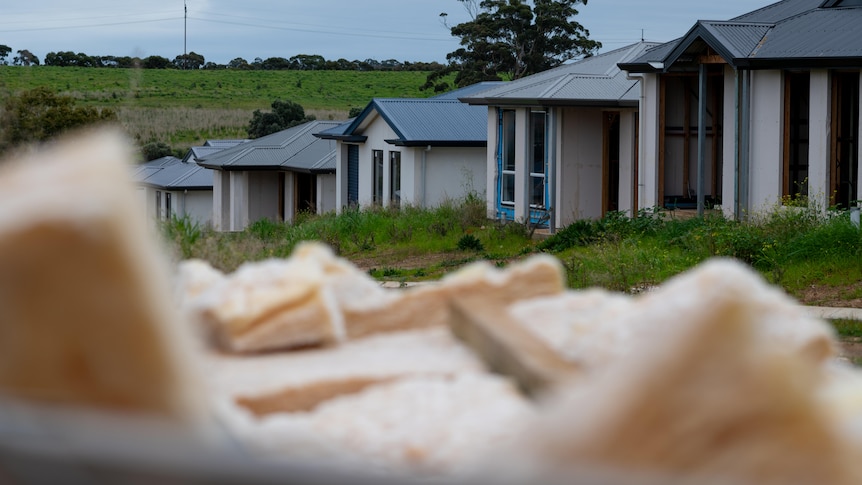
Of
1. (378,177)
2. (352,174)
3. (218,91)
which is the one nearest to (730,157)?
(378,177)

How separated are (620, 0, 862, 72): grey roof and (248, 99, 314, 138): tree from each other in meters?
33.9

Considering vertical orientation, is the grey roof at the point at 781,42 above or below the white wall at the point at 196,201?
above

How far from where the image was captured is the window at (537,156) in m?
26.2

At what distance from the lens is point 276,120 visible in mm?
54812

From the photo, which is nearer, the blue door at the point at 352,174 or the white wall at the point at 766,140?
the white wall at the point at 766,140

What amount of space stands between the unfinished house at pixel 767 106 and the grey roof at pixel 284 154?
1572 centimetres

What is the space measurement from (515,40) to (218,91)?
25.4 meters

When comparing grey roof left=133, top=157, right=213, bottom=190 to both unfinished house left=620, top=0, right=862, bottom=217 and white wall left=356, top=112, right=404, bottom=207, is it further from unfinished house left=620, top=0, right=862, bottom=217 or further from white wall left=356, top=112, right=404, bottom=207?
unfinished house left=620, top=0, right=862, bottom=217

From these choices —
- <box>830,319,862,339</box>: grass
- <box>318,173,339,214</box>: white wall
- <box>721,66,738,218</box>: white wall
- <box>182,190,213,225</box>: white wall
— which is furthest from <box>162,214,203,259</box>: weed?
<box>182,190,213,225</box>: white wall

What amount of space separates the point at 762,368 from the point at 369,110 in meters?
31.1

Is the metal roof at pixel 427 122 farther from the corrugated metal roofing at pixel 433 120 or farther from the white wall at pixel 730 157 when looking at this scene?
the white wall at pixel 730 157

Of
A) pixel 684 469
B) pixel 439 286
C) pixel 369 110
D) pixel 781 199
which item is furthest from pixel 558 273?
pixel 369 110

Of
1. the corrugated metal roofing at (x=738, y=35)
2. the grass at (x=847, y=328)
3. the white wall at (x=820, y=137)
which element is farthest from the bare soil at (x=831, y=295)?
the corrugated metal roofing at (x=738, y=35)

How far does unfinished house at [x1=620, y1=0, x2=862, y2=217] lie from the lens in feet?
61.4
